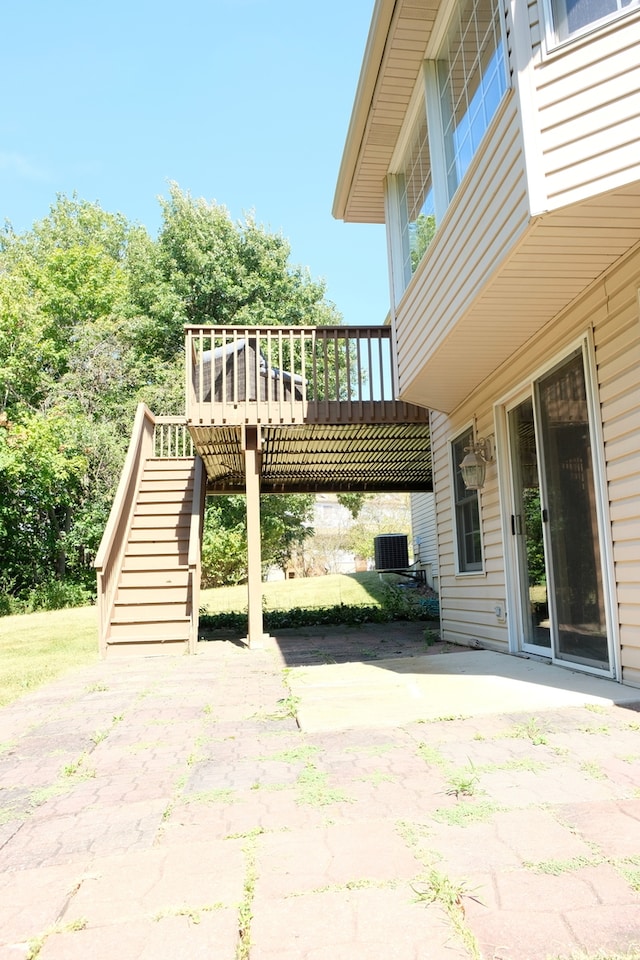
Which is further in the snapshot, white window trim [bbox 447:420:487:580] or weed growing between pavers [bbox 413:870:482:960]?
white window trim [bbox 447:420:487:580]

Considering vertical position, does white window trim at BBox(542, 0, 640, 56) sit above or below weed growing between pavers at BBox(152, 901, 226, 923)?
above

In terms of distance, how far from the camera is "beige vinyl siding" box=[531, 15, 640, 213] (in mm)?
3039

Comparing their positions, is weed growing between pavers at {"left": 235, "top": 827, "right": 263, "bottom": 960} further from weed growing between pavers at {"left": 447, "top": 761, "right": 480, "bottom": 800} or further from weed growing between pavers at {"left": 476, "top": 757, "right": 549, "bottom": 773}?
weed growing between pavers at {"left": 476, "top": 757, "right": 549, "bottom": 773}

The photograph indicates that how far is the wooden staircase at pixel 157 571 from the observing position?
7.04m

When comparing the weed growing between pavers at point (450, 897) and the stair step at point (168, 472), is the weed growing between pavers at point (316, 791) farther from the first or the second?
the stair step at point (168, 472)

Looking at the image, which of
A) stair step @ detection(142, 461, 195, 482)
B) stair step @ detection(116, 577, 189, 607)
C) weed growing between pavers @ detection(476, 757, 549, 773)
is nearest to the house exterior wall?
stair step @ detection(142, 461, 195, 482)

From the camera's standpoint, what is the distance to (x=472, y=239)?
4.23 m

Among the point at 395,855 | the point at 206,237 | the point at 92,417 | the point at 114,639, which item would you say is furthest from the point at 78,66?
the point at 395,855

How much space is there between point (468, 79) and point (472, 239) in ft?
4.93

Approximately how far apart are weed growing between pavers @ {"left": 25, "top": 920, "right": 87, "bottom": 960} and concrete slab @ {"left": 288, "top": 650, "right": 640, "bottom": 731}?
1.77 m

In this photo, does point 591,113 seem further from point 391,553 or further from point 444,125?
point 391,553

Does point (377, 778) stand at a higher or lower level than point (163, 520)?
lower

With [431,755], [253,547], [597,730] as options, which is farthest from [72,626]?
[597,730]

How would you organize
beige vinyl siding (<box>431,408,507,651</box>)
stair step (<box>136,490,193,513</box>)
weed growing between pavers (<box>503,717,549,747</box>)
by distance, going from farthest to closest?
1. stair step (<box>136,490,193,513</box>)
2. beige vinyl siding (<box>431,408,507,651</box>)
3. weed growing between pavers (<box>503,717,549,747</box>)
